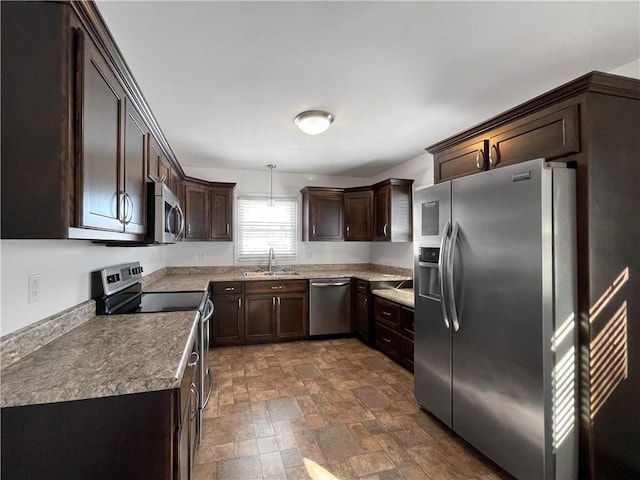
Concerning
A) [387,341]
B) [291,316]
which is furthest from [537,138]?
[291,316]

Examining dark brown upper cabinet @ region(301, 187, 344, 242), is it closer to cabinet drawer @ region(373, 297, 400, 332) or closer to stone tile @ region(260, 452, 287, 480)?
cabinet drawer @ region(373, 297, 400, 332)

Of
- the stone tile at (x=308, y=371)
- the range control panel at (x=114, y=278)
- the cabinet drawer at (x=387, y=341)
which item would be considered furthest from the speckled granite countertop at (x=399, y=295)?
the range control panel at (x=114, y=278)

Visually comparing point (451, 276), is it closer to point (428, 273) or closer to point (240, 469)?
point (428, 273)

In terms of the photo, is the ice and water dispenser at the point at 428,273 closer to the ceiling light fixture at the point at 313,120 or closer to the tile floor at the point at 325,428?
the tile floor at the point at 325,428

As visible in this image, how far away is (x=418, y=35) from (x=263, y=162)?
3.01m

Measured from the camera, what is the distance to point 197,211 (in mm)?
4258

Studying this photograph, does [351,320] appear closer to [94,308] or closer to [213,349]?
[213,349]

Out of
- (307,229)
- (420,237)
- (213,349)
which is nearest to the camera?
(420,237)

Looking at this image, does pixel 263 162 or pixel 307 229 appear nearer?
pixel 263 162

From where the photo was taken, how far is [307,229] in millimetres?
4816

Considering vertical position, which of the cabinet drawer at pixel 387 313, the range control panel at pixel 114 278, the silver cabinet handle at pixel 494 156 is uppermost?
the silver cabinet handle at pixel 494 156

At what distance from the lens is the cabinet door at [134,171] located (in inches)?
66.1

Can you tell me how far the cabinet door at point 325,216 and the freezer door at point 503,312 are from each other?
2771 mm

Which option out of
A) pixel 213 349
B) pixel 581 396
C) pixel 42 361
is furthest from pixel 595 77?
pixel 213 349
